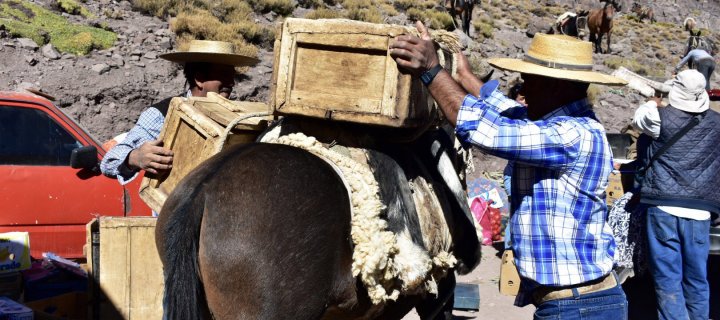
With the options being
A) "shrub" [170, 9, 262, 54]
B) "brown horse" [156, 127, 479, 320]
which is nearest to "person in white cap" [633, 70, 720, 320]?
"brown horse" [156, 127, 479, 320]

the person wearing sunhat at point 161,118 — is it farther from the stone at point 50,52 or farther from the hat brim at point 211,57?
the stone at point 50,52

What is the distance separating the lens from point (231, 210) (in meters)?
2.80

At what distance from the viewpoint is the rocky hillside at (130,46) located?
1373cm

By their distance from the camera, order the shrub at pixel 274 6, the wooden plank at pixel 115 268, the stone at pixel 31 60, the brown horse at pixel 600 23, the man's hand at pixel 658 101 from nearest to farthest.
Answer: the wooden plank at pixel 115 268 → the man's hand at pixel 658 101 → the stone at pixel 31 60 → the shrub at pixel 274 6 → the brown horse at pixel 600 23

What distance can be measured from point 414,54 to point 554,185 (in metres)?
0.78

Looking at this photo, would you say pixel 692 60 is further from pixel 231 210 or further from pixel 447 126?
pixel 231 210

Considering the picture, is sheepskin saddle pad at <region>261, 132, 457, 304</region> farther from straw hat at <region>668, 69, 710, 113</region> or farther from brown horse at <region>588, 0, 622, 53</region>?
brown horse at <region>588, 0, 622, 53</region>

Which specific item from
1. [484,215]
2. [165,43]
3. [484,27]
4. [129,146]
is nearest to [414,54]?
[129,146]

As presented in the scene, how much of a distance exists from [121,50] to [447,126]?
13009mm

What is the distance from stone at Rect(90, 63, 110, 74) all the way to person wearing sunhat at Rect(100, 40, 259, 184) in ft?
32.3

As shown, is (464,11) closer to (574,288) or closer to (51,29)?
(51,29)

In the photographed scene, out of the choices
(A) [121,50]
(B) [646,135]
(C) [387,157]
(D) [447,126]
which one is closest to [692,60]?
(B) [646,135]

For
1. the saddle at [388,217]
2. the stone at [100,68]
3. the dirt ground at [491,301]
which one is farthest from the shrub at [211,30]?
the saddle at [388,217]

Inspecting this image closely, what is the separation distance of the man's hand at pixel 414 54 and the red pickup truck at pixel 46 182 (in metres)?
3.54
